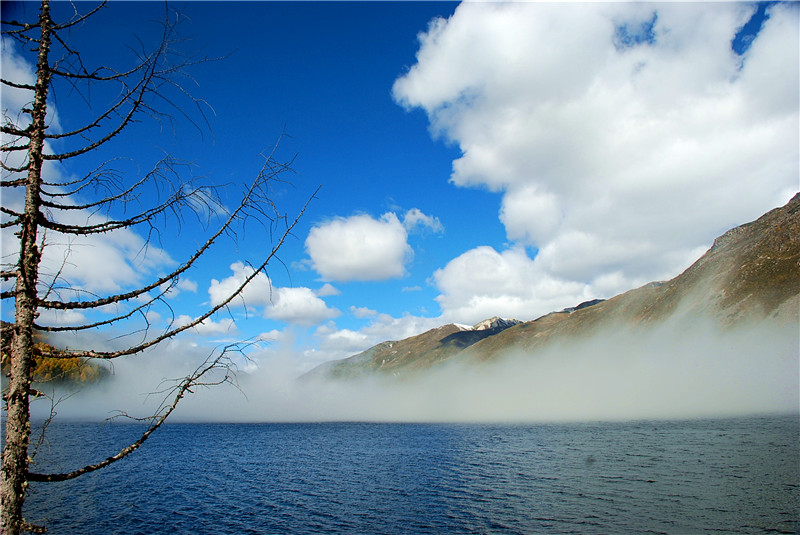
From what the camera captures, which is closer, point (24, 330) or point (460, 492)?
point (24, 330)

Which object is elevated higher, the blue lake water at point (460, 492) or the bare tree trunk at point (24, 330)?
the bare tree trunk at point (24, 330)

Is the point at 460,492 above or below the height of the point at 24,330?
below

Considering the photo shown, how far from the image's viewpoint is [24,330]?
4664 millimetres

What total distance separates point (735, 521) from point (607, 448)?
40726 millimetres

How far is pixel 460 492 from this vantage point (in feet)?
139

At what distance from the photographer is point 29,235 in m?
4.88

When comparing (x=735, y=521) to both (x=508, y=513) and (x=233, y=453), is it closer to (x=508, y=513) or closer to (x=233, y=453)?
(x=508, y=513)

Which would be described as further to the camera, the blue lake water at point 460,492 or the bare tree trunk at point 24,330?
the blue lake water at point 460,492

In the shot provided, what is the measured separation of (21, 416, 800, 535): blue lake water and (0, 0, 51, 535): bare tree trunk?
2375 cm

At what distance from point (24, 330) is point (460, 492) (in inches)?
1740

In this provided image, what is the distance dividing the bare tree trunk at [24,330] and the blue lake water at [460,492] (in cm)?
2375

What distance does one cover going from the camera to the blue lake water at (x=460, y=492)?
104 feet

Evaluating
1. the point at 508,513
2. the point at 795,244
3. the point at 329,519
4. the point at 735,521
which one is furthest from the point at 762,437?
the point at 795,244

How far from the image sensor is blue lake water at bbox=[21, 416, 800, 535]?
31812 mm
